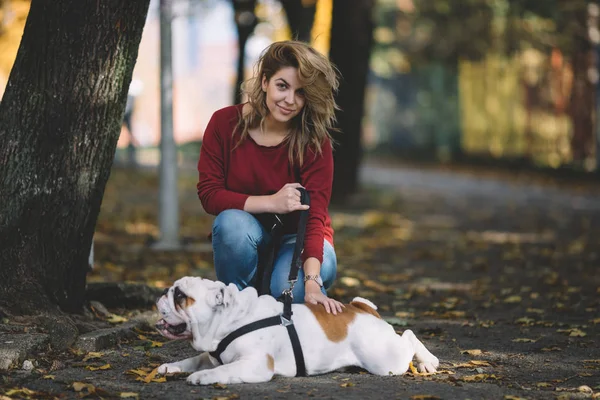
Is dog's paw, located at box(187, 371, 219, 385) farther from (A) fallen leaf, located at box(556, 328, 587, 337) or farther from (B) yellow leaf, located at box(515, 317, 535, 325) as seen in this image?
(B) yellow leaf, located at box(515, 317, 535, 325)

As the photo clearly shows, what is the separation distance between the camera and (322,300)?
4.83 metres

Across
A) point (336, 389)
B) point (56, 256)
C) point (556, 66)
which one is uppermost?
point (556, 66)

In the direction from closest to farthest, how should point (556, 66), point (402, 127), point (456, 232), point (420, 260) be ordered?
point (420, 260)
point (456, 232)
point (556, 66)
point (402, 127)

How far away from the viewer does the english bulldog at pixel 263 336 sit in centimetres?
444

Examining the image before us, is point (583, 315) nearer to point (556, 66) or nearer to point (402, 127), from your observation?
point (556, 66)

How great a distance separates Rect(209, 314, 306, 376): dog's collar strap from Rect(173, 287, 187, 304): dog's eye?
0.28 metres

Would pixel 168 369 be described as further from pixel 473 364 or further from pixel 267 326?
pixel 473 364

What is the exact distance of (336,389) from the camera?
4.55 m

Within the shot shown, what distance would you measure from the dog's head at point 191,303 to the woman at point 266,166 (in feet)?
2.90

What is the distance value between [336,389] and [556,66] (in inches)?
822

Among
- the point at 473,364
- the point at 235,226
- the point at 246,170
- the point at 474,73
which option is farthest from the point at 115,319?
the point at 474,73

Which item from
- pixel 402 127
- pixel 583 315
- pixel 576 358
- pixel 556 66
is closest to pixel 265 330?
pixel 576 358

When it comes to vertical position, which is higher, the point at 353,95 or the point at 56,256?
the point at 353,95

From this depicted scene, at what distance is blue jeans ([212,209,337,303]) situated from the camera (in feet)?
17.6
